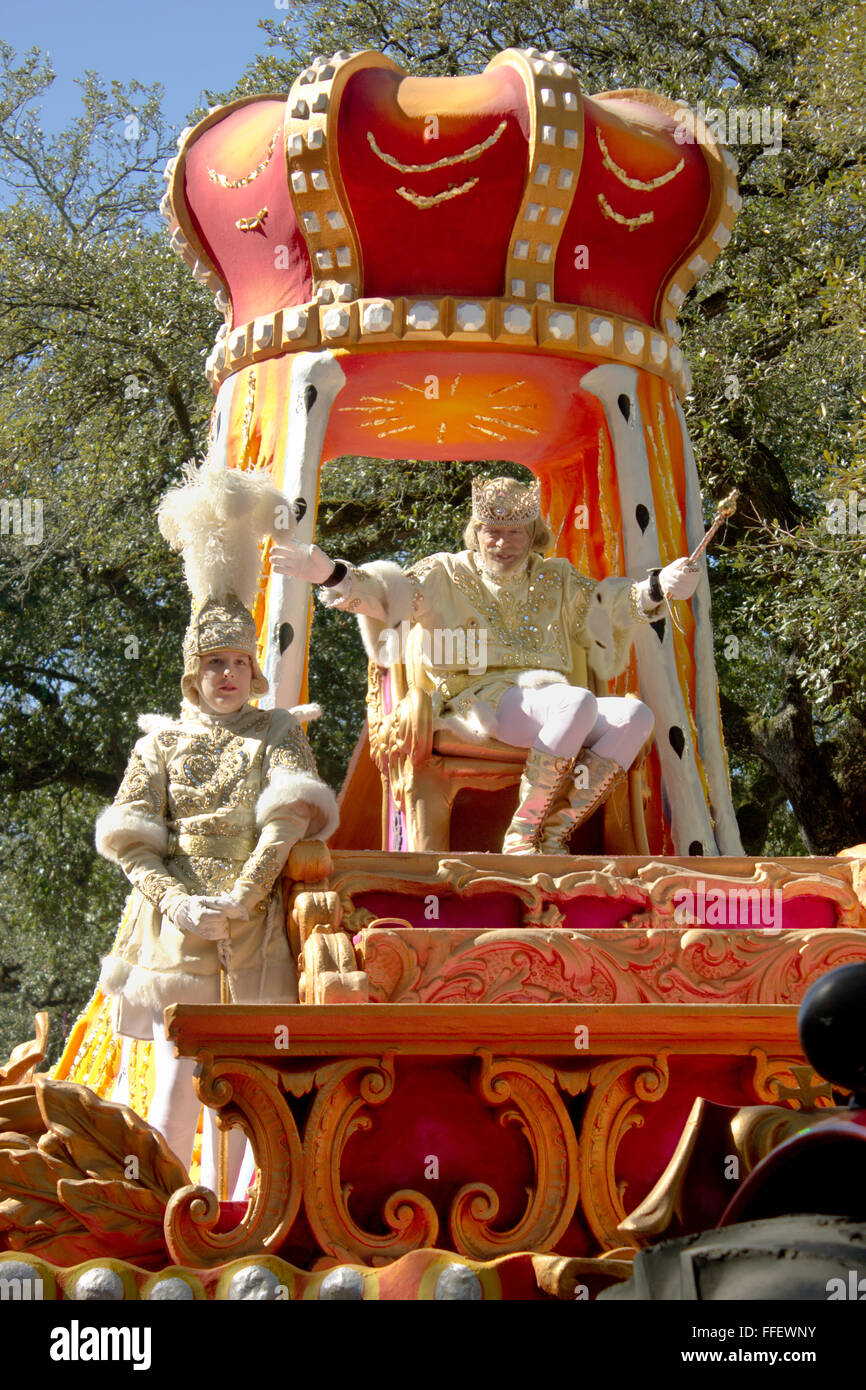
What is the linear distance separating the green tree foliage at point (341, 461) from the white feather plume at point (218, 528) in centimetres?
562

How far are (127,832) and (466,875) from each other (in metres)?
1.02

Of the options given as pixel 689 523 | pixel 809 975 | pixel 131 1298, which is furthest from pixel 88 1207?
pixel 689 523

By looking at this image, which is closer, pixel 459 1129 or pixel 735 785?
pixel 459 1129

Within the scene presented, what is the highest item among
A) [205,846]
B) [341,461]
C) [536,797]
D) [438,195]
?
[341,461]

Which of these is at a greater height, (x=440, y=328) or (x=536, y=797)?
(x=440, y=328)

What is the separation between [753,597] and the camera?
438 inches

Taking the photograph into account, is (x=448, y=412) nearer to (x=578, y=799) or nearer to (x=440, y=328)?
(x=440, y=328)

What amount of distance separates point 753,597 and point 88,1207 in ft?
27.0

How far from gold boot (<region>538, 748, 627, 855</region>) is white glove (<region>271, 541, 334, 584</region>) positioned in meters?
1.13

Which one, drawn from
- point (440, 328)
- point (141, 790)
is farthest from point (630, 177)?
point (141, 790)

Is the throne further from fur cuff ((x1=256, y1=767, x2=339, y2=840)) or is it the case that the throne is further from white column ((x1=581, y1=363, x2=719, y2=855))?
fur cuff ((x1=256, y1=767, x2=339, y2=840))

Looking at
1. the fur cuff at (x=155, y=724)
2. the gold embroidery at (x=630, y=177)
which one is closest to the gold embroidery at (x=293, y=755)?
the fur cuff at (x=155, y=724)

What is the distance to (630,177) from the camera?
708cm
